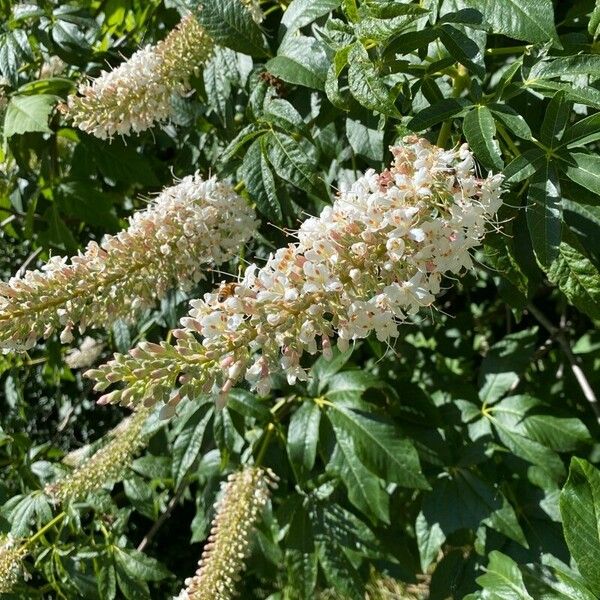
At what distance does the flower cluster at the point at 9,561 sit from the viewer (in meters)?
Answer: 2.00

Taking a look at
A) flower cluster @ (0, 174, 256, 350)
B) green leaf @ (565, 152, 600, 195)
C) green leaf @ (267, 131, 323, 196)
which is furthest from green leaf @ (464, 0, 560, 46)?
flower cluster @ (0, 174, 256, 350)

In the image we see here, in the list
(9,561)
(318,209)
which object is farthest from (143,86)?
(9,561)

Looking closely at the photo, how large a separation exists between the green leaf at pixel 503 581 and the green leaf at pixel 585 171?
733 millimetres

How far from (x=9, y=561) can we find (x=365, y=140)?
134 centimetres

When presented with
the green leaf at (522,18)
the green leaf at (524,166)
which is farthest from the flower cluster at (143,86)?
the green leaf at (524,166)

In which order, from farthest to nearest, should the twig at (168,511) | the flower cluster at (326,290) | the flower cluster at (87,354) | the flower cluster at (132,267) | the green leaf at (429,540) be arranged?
the flower cluster at (87,354), the twig at (168,511), the green leaf at (429,540), the flower cluster at (132,267), the flower cluster at (326,290)

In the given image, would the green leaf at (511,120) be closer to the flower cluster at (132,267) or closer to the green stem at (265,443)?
the flower cluster at (132,267)

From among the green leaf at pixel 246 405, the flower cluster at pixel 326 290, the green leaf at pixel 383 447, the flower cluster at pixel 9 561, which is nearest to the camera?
the flower cluster at pixel 326 290

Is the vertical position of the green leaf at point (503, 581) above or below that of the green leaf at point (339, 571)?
above

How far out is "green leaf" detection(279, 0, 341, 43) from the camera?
177cm

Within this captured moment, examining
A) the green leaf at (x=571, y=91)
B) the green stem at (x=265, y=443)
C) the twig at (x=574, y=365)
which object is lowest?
the twig at (x=574, y=365)

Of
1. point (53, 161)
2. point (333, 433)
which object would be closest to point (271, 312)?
point (333, 433)

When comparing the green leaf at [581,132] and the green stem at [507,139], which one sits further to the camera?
the green stem at [507,139]

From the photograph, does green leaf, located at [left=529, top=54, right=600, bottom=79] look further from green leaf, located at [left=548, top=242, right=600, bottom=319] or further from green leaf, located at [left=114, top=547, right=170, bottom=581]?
green leaf, located at [left=114, top=547, right=170, bottom=581]
